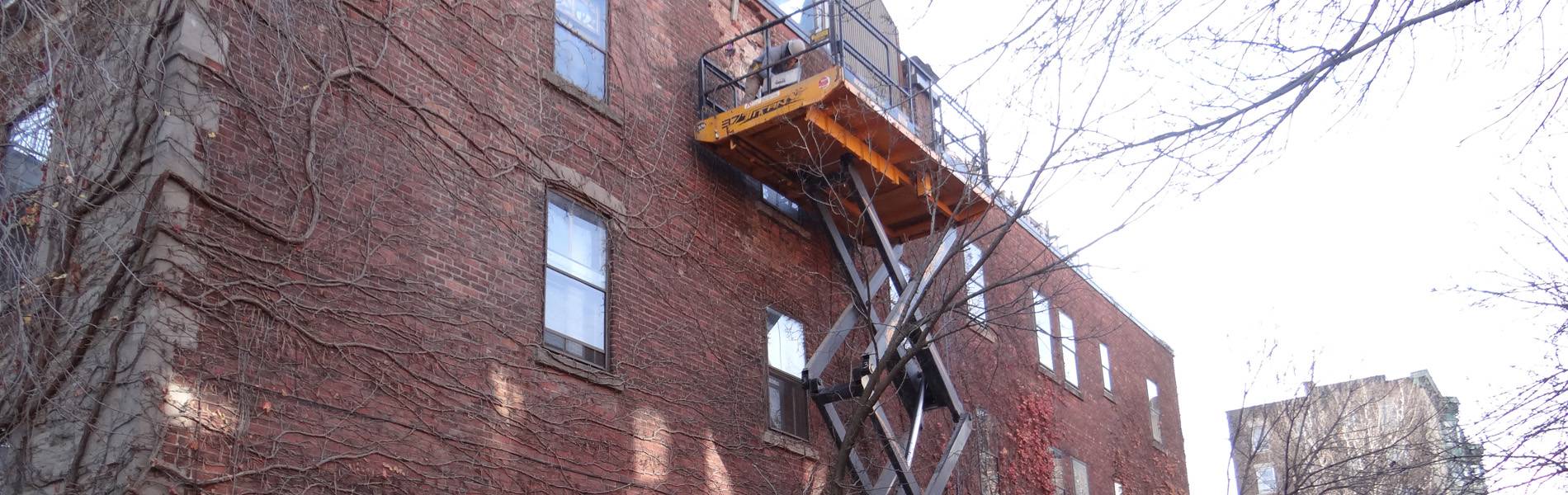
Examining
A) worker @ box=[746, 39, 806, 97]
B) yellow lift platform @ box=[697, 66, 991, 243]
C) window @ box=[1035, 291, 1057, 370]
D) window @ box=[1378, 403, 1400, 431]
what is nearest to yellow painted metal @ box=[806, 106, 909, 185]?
yellow lift platform @ box=[697, 66, 991, 243]

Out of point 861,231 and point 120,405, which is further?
point 861,231

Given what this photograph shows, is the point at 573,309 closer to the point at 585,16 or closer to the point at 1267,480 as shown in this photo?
the point at 585,16

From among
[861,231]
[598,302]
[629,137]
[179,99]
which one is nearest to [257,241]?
[179,99]

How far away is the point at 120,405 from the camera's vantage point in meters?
7.82

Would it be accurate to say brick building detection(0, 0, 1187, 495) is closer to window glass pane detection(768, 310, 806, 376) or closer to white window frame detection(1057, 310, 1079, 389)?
window glass pane detection(768, 310, 806, 376)

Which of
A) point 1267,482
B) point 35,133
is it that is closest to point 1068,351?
point 35,133

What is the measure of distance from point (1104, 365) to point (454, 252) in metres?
14.9

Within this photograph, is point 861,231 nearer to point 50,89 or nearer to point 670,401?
point 670,401

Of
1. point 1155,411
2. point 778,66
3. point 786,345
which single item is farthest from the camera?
point 1155,411

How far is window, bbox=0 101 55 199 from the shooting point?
9211mm

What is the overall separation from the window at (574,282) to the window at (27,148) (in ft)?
11.8

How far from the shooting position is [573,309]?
37.1ft

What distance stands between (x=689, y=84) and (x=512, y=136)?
2919 mm

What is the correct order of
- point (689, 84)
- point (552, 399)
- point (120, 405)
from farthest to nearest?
point (689, 84) < point (552, 399) < point (120, 405)
